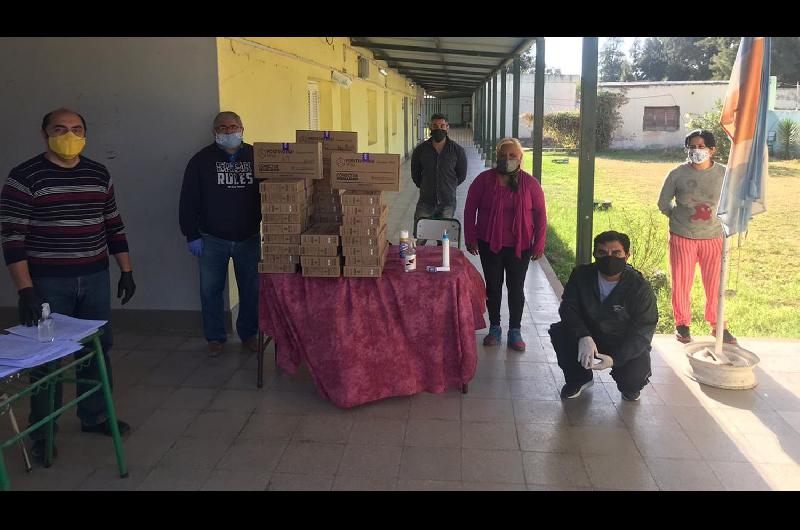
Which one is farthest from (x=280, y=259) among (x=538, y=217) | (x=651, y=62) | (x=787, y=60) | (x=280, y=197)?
(x=651, y=62)

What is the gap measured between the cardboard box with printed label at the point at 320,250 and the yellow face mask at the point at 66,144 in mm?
1421

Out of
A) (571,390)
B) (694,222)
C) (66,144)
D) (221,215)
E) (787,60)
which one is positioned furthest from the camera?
(787,60)

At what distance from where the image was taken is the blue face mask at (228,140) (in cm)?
473

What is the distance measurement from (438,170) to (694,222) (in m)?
2.60

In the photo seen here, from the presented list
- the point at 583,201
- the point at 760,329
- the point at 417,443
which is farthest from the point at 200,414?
the point at 760,329

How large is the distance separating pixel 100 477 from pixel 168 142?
2.95 m

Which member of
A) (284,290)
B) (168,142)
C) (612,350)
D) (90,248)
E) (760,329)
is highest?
(168,142)

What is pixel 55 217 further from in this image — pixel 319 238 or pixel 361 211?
pixel 361 211

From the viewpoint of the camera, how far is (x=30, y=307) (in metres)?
3.19

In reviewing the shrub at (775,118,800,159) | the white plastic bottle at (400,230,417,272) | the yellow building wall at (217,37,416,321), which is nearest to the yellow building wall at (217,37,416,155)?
the yellow building wall at (217,37,416,321)

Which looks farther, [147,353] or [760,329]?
[760,329]

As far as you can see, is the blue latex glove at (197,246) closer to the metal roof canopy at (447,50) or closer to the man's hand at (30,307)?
the man's hand at (30,307)

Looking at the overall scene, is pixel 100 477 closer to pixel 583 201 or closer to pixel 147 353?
pixel 147 353
